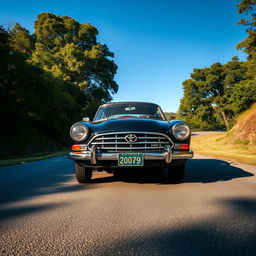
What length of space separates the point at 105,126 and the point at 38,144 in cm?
1770

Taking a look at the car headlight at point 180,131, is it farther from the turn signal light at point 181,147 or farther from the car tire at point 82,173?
the car tire at point 82,173

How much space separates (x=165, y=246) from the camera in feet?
4.81

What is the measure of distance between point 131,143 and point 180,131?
2.92ft

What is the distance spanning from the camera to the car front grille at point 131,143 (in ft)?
10.9

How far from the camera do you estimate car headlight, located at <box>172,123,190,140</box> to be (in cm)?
345

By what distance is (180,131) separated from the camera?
349cm

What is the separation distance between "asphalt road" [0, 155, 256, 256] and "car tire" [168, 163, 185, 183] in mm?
357

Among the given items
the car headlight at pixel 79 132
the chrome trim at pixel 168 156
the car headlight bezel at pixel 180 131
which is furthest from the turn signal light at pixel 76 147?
the car headlight bezel at pixel 180 131

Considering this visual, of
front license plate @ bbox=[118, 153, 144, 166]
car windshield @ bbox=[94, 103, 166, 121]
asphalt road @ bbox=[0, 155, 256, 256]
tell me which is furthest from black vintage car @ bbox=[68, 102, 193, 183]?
car windshield @ bbox=[94, 103, 166, 121]

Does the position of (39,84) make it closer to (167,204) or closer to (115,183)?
(115,183)

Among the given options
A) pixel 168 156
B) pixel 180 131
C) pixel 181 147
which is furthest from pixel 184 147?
pixel 168 156

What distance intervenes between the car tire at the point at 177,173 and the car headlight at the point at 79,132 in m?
1.66

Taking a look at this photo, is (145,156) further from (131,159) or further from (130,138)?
(130,138)

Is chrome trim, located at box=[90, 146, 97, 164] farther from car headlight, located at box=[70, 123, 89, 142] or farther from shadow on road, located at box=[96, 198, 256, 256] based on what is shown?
shadow on road, located at box=[96, 198, 256, 256]
